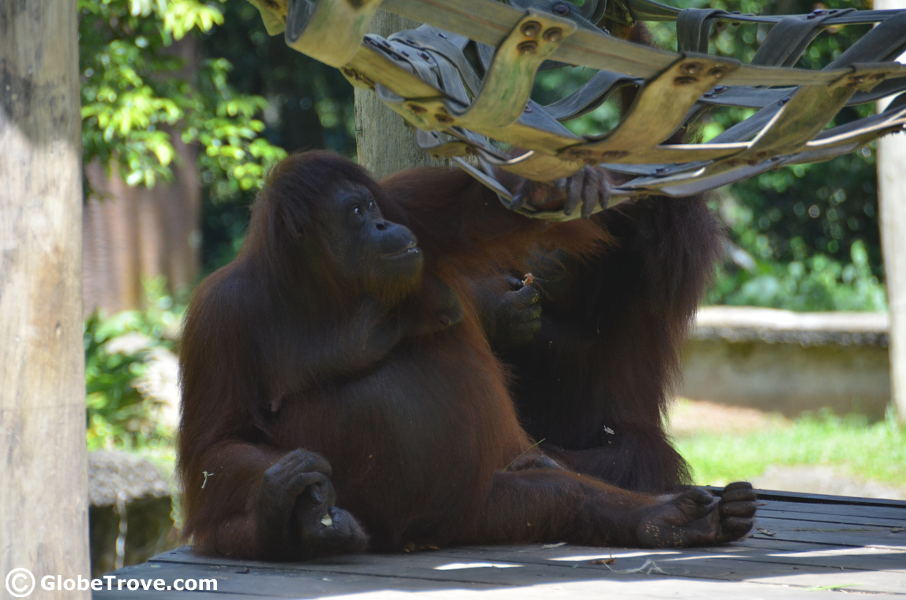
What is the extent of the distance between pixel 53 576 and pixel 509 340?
1.96 m

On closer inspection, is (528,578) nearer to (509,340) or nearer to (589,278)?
(509,340)

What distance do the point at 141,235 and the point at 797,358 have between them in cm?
725

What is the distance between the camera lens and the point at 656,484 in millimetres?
3641

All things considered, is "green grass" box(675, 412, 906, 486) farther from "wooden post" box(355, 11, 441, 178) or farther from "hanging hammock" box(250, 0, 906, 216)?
"hanging hammock" box(250, 0, 906, 216)

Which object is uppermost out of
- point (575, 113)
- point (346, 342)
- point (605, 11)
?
point (605, 11)

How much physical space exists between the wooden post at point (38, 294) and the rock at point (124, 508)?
14.3ft

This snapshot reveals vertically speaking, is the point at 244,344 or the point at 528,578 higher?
the point at 244,344

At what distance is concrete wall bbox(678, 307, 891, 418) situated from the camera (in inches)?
396

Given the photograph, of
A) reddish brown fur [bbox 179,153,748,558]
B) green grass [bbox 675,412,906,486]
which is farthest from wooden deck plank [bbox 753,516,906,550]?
green grass [bbox 675,412,906,486]

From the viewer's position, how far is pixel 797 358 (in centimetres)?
1031

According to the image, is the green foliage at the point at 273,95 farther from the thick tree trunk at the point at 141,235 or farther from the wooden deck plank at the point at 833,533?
the wooden deck plank at the point at 833,533

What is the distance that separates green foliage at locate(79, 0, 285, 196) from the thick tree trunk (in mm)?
5778

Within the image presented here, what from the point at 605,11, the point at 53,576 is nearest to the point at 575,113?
the point at 605,11

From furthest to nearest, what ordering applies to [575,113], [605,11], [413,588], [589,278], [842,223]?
[842,223]
[589,278]
[605,11]
[575,113]
[413,588]
